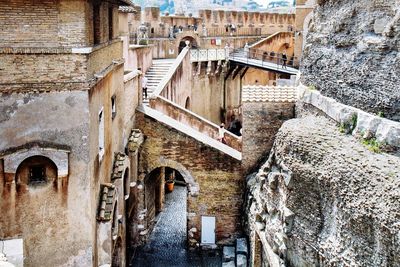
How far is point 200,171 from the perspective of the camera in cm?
1773

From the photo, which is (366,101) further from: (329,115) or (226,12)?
(226,12)

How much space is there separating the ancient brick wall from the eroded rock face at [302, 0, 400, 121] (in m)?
2.96

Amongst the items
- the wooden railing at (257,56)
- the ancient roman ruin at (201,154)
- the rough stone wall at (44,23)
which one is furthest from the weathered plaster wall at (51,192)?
the wooden railing at (257,56)

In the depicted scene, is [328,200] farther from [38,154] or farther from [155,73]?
[155,73]

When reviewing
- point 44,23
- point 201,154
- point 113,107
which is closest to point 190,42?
point 201,154

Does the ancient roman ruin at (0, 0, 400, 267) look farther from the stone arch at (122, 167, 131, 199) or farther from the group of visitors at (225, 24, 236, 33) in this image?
the group of visitors at (225, 24, 236, 33)

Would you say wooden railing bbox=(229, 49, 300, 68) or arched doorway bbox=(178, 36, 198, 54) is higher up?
arched doorway bbox=(178, 36, 198, 54)

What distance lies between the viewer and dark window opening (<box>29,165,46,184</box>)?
37.4ft

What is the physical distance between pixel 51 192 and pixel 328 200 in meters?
5.50

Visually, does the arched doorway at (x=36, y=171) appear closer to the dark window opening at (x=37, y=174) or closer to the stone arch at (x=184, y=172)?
the dark window opening at (x=37, y=174)

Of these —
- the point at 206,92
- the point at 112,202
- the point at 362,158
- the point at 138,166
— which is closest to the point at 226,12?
the point at 206,92

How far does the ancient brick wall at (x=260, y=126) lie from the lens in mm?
16878

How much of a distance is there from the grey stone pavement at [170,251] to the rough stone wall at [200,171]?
687 millimetres

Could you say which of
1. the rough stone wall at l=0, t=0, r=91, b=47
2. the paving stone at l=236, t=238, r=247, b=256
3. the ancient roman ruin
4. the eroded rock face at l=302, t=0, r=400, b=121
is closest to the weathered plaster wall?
the ancient roman ruin
